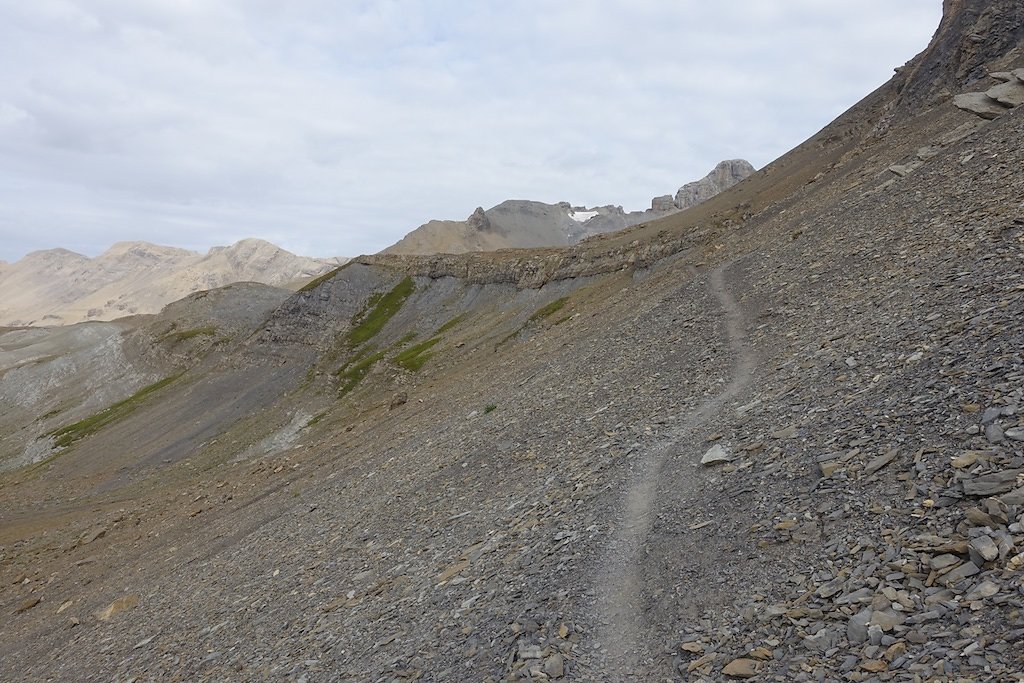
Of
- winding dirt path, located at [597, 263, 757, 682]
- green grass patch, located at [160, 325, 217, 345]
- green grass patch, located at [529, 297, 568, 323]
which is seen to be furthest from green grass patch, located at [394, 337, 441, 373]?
winding dirt path, located at [597, 263, 757, 682]

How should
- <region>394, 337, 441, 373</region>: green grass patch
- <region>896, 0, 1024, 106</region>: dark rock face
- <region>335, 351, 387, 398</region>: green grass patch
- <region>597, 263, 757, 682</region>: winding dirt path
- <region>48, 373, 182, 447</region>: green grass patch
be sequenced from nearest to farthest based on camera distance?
1. <region>597, 263, 757, 682</region>: winding dirt path
2. <region>896, 0, 1024, 106</region>: dark rock face
3. <region>394, 337, 441, 373</region>: green grass patch
4. <region>335, 351, 387, 398</region>: green grass patch
5. <region>48, 373, 182, 447</region>: green grass patch

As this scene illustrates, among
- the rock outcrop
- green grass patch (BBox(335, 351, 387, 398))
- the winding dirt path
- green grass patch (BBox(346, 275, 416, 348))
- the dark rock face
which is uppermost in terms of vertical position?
the dark rock face

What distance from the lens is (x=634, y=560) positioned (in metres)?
13.6

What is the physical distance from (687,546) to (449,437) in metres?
19.1

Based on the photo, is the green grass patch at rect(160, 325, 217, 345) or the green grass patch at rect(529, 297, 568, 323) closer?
the green grass patch at rect(529, 297, 568, 323)

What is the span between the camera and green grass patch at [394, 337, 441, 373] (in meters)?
64.7

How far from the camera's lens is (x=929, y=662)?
26.4 ft

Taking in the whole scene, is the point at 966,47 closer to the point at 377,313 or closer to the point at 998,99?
the point at 998,99

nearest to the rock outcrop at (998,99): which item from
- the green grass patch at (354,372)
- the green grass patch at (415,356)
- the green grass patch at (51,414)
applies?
the green grass patch at (415,356)

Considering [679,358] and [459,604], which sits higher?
[679,358]

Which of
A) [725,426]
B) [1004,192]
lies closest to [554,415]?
[725,426]

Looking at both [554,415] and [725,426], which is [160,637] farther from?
[725,426]

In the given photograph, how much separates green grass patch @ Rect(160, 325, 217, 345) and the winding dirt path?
95.2 metres

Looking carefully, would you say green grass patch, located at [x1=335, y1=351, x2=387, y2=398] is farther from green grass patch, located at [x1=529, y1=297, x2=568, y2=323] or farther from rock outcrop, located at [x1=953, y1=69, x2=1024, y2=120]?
rock outcrop, located at [x1=953, y1=69, x2=1024, y2=120]
